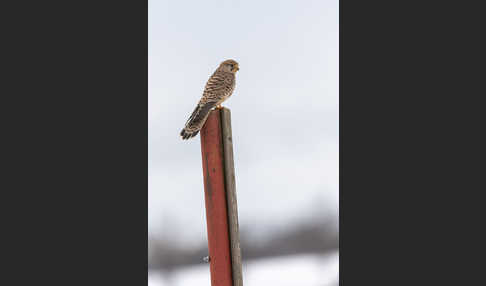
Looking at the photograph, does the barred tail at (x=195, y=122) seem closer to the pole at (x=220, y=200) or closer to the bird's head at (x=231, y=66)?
the pole at (x=220, y=200)

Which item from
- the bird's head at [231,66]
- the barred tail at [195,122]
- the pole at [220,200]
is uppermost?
the bird's head at [231,66]

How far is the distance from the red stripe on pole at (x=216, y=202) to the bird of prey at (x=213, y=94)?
0.07 meters

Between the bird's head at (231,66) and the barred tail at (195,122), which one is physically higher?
the bird's head at (231,66)

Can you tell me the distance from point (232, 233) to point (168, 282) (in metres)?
1.60

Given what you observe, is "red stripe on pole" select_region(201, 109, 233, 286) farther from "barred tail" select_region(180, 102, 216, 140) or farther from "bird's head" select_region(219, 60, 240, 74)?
"bird's head" select_region(219, 60, 240, 74)

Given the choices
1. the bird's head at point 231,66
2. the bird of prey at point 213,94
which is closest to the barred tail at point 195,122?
the bird of prey at point 213,94

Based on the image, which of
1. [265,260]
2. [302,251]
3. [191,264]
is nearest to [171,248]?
[191,264]

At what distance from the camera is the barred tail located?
3.37m

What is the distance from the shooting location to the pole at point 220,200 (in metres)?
3.33

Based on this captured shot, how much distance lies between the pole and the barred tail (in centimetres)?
6

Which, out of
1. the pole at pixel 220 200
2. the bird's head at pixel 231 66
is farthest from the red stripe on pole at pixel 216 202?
the bird's head at pixel 231 66

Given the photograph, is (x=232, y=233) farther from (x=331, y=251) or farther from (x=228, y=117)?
(x=331, y=251)

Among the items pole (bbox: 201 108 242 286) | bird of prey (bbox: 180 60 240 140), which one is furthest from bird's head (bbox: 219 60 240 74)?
pole (bbox: 201 108 242 286)

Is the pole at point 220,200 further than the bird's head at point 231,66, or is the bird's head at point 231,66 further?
the bird's head at point 231,66
